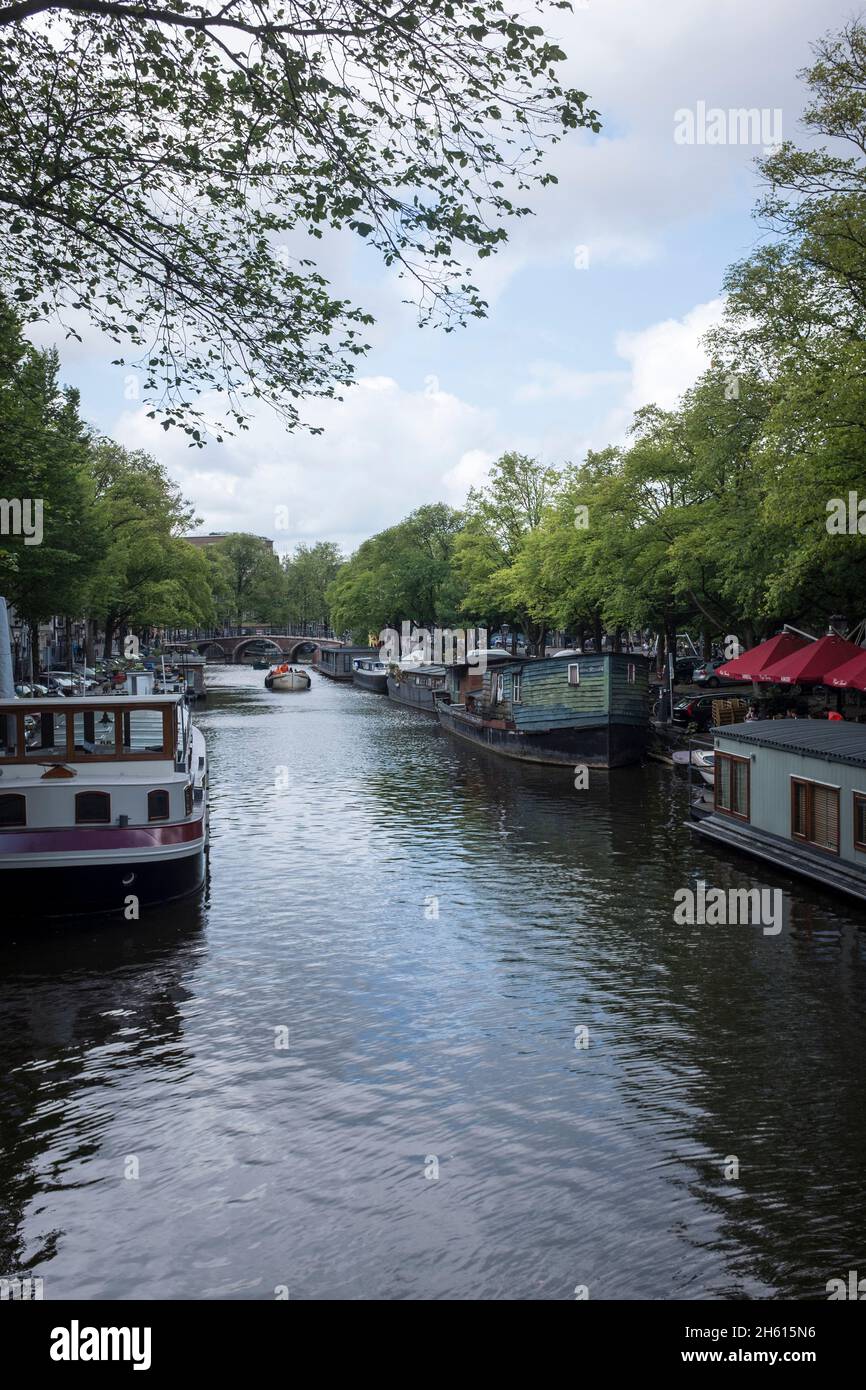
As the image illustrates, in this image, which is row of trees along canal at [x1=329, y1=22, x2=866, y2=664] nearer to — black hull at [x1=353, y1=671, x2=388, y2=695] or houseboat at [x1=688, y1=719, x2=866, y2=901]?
houseboat at [x1=688, y1=719, x2=866, y2=901]

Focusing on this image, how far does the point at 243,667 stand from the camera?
15488 centimetres

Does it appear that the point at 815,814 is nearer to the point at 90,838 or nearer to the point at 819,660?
the point at 819,660

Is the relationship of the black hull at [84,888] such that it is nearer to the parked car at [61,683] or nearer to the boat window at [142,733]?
the boat window at [142,733]

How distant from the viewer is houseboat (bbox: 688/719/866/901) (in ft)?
69.6

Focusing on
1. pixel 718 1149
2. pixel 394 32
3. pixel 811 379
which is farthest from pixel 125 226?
pixel 811 379

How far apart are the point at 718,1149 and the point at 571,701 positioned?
31580 mm

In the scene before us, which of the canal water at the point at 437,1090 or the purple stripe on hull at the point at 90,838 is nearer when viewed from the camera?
the canal water at the point at 437,1090

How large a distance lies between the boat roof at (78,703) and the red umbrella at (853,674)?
15518mm

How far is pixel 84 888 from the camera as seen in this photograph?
20.2 meters

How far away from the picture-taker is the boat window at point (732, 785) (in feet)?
86.4

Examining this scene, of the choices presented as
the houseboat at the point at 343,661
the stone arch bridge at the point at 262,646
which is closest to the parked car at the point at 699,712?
the houseboat at the point at 343,661

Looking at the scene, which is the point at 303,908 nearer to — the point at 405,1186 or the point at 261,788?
the point at 405,1186

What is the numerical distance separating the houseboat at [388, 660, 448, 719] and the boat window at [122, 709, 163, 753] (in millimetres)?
42971

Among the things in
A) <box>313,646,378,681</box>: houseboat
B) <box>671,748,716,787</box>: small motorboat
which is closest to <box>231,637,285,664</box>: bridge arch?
<box>313,646,378,681</box>: houseboat
